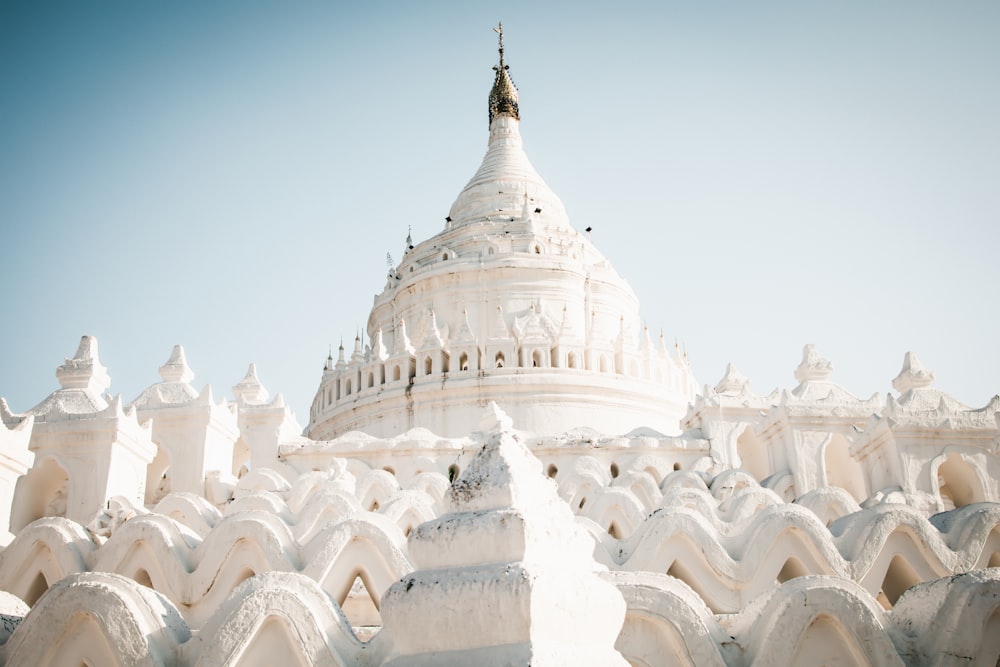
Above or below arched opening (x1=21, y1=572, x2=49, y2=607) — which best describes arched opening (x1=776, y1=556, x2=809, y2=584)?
above

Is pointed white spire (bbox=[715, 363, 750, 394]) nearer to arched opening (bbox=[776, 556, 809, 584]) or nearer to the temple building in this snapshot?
the temple building

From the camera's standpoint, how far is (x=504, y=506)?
4.43m

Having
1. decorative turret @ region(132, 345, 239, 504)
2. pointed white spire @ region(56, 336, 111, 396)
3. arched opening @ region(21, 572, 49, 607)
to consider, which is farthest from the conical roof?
arched opening @ region(21, 572, 49, 607)

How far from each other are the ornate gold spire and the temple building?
815 centimetres

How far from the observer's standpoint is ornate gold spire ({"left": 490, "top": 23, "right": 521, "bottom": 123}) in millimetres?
43250

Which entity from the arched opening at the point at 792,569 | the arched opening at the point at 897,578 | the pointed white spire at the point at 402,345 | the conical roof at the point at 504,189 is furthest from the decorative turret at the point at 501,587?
the conical roof at the point at 504,189

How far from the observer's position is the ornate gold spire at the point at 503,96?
142ft

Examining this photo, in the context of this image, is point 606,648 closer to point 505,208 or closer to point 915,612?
point 915,612

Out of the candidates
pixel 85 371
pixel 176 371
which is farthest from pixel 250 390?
pixel 85 371

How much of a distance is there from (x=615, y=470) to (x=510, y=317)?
33.4 feet

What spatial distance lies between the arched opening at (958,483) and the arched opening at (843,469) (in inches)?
112

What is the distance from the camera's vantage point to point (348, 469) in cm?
2159

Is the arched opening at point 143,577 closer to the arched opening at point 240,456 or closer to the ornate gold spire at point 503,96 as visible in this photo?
the arched opening at point 240,456

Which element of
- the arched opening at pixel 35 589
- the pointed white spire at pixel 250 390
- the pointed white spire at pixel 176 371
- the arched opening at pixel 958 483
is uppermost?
the pointed white spire at pixel 250 390
